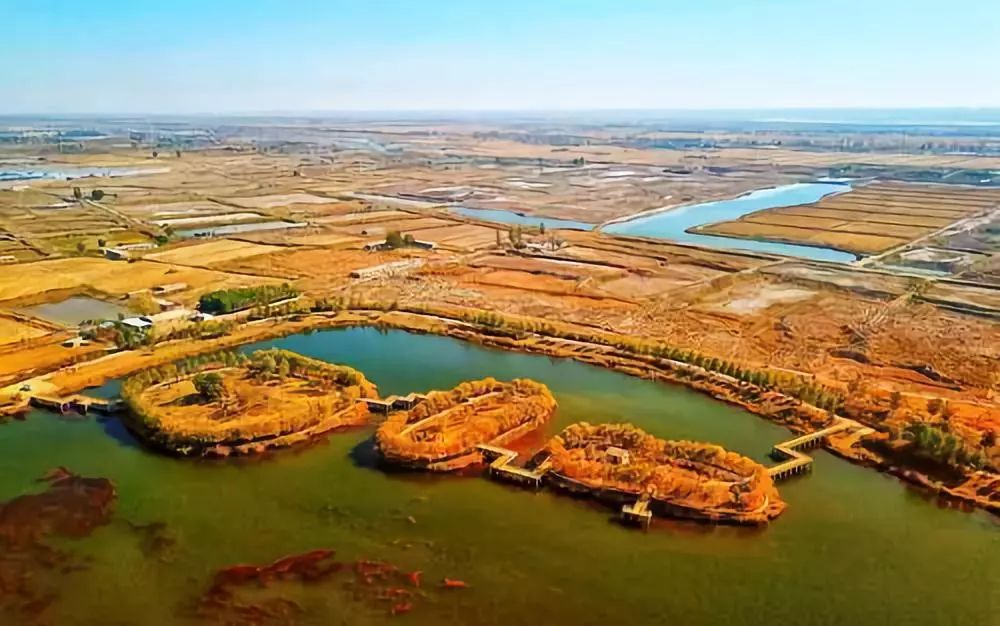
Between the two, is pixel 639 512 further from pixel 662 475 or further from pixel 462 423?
pixel 462 423

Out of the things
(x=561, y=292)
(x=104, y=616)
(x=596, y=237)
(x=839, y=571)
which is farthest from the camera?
(x=596, y=237)

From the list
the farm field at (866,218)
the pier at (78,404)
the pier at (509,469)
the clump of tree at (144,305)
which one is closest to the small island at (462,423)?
the pier at (509,469)

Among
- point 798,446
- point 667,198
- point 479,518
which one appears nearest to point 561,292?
point 798,446

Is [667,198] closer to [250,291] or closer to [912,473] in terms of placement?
[250,291]

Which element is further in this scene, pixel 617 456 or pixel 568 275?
pixel 568 275

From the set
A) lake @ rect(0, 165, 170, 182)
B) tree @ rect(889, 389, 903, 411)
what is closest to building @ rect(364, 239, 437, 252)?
tree @ rect(889, 389, 903, 411)

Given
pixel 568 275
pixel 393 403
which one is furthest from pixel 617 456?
pixel 568 275
